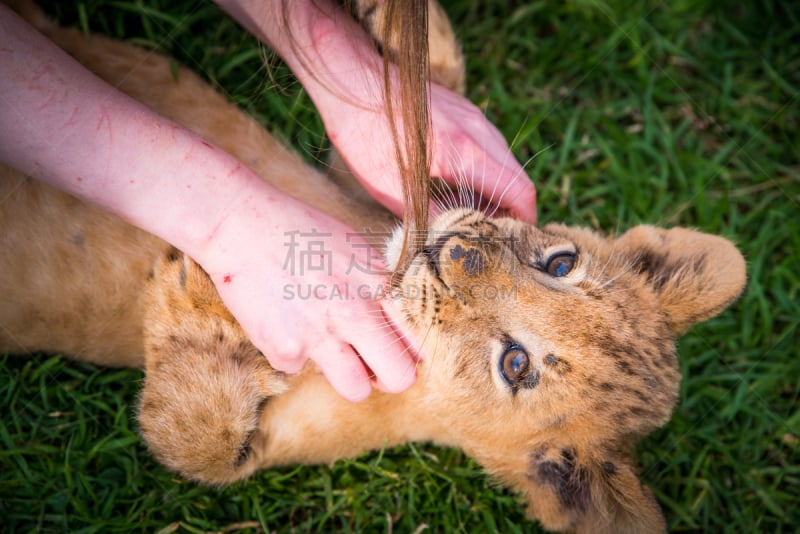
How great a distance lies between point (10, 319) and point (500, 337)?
6.88 feet

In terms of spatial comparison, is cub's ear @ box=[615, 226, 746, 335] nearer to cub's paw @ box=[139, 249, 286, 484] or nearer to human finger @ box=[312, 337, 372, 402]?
human finger @ box=[312, 337, 372, 402]

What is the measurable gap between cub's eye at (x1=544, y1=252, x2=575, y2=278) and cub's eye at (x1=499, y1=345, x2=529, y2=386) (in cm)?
39

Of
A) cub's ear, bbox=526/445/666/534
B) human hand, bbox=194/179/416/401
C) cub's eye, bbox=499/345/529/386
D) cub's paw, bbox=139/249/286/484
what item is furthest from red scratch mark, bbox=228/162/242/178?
cub's ear, bbox=526/445/666/534

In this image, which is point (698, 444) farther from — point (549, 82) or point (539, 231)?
point (549, 82)

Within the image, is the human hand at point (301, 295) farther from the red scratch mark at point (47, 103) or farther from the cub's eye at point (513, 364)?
the red scratch mark at point (47, 103)

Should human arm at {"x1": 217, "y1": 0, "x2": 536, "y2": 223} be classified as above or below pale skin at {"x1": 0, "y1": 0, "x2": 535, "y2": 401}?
above

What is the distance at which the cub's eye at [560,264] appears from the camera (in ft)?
9.14

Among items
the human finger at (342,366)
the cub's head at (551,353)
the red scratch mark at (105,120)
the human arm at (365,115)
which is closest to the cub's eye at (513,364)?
the cub's head at (551,353)

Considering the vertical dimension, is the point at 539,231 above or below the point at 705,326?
above

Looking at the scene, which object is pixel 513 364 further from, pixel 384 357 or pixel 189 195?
pixel 189 195

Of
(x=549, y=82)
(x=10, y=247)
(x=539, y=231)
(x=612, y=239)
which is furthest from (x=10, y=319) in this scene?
(x=549, y=82)

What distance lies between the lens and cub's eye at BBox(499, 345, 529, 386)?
2.60 m

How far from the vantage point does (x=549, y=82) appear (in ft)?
14.7

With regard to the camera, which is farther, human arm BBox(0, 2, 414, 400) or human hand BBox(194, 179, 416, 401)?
human hand BBox(194, 179, 416, 401)
